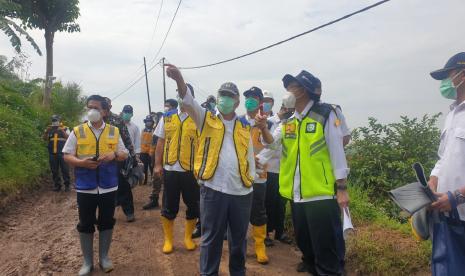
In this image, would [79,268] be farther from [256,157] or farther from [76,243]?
[256,157]

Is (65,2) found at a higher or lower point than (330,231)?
higher

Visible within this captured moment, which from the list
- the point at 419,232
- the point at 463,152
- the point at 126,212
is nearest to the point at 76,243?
the point at 126,212

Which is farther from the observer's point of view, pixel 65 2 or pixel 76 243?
pixel 65 2

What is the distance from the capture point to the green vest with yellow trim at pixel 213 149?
345 cm

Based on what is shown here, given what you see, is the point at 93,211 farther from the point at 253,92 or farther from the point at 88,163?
the point at 253,92

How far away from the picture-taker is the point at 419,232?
294 cm

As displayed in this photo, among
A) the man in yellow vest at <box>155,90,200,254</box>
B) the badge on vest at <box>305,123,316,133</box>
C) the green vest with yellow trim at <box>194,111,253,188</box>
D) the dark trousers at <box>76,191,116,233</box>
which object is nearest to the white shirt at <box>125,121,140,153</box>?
the man in yellow vest at <box>155,90,200,254</box>

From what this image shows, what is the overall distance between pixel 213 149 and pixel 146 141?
7089 mm

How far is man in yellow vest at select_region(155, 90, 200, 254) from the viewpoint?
498cm

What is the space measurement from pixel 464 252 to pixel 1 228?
6779 mm

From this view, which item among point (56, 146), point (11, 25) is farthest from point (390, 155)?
point (11, 25)

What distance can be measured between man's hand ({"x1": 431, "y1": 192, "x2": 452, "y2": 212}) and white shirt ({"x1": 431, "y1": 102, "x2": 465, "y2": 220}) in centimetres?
13

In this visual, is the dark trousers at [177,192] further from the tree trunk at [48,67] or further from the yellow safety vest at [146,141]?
the tree trunk at [48,67]

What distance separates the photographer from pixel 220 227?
3420 millimetres
